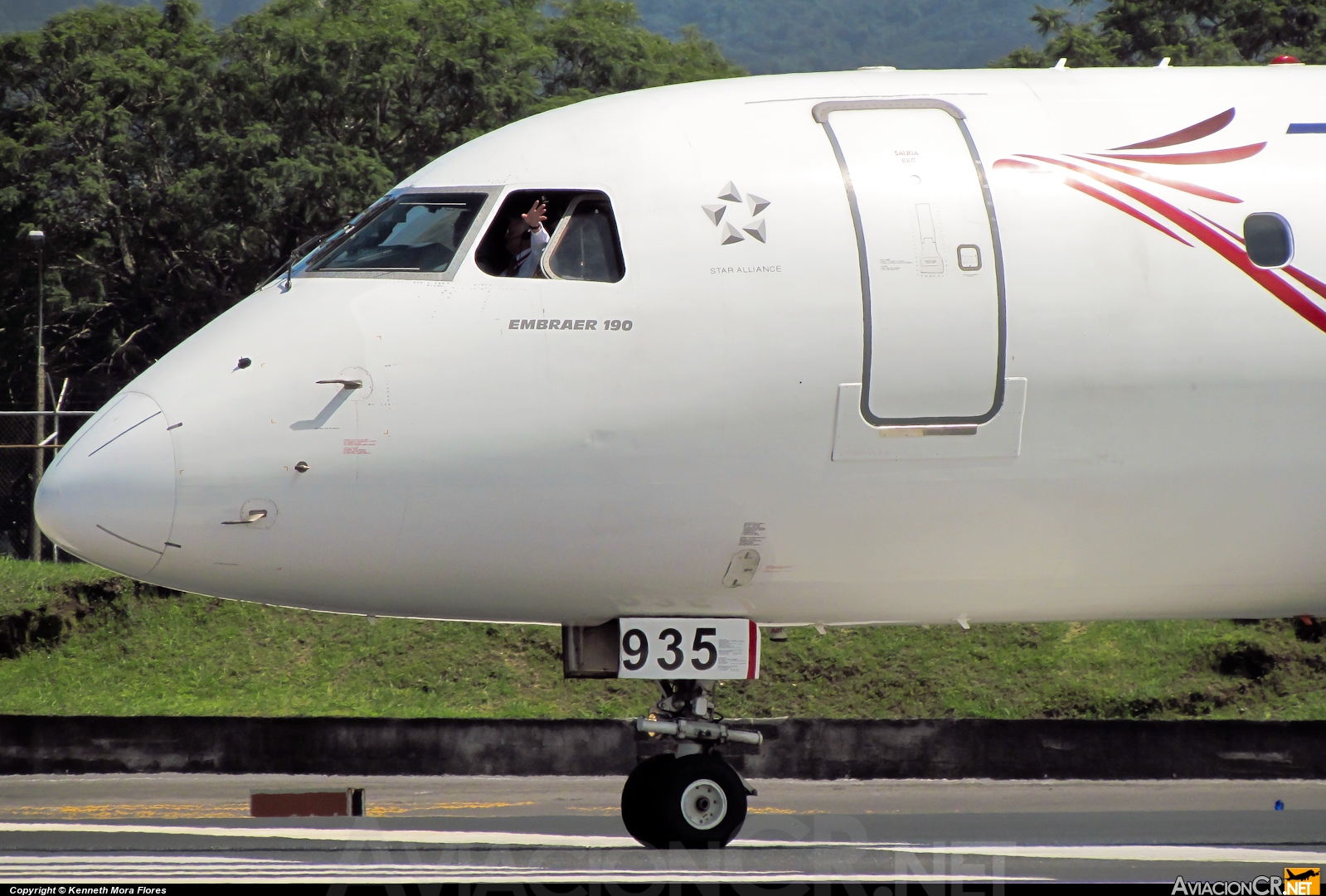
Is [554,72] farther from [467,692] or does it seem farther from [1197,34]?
[467,692]

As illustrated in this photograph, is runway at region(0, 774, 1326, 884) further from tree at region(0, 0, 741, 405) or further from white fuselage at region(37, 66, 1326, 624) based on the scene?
tree at region(0, 0, 741, 405)

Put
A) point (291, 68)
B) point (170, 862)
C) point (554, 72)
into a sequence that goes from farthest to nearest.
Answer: point (554, 72), point (291, 68), point (170, 862)

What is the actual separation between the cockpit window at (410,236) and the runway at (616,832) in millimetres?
3527

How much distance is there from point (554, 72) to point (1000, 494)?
116 ft

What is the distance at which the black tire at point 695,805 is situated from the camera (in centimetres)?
869

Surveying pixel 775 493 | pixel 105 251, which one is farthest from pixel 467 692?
pixel 105 251

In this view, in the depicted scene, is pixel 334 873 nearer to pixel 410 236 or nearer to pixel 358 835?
pixel 358 835

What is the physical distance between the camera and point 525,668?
19.7 metres

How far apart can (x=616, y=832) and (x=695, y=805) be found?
286 cm

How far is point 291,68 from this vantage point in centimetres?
3672

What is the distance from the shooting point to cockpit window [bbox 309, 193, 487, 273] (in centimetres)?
845

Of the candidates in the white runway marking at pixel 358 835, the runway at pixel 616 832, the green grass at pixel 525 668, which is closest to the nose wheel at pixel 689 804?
the runway at pixel 616 832

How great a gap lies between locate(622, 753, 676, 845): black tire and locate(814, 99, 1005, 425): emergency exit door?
2.55 m

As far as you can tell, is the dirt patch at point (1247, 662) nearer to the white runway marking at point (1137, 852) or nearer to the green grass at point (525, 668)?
the green grass at point (525, 668)
